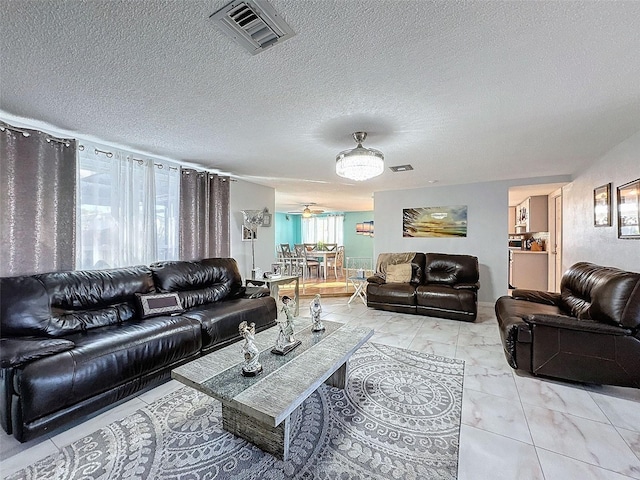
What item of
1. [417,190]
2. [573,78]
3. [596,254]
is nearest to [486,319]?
[596,254]

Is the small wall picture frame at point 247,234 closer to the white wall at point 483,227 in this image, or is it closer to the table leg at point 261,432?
the white wall at point 483,227

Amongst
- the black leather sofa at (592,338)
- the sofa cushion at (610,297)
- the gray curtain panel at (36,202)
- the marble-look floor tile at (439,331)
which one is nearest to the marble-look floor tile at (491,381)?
the black leather sofa at (592,338)

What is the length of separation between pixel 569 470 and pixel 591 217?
332 centimetres

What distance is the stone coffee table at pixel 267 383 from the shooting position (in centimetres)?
139

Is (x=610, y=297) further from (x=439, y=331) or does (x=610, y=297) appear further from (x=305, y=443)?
(x=305, y=443)

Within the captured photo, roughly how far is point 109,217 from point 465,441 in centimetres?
375

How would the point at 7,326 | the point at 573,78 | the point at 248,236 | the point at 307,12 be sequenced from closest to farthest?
1. the point at 307,12
2. the point at 573,78
3. the point at 7,326
4. the point at 248,236

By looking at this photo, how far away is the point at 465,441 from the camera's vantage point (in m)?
1.66

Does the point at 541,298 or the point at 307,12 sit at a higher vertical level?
the point at 307,12

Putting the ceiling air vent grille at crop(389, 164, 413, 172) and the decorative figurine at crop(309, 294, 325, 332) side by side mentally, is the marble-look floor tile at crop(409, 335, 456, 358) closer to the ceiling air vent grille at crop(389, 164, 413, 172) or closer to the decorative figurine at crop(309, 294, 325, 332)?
the decorative figurine at crop(309, 294, 325, 332)

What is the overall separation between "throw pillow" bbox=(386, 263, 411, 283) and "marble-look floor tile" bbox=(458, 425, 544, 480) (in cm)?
313

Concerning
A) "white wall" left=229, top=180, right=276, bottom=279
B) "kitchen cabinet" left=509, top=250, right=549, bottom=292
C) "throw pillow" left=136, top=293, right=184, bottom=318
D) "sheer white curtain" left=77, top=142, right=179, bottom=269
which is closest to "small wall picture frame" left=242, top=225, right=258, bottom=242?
"white wall" left=229, top=180, right=276, bottom=279

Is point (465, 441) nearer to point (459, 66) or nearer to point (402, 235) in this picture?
point (459, 66)

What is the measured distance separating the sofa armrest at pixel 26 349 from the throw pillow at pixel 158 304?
2.71 feet
